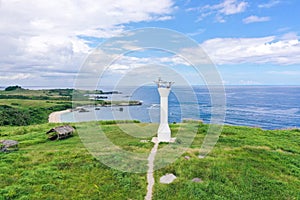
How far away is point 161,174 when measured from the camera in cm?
1291

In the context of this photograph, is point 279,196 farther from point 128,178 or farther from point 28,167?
point 28,167

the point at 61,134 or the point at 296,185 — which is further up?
the point at 61,134

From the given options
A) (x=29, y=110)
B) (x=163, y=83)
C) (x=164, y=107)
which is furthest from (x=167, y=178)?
(x=29, y=110)

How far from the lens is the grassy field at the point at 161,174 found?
11.1 meters

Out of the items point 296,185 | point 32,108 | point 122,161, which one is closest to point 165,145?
point 122,161

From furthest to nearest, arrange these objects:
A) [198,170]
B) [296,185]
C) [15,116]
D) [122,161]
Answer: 1. [15,116]
2. [122,161]
3. [198,170]
4. [296,185]

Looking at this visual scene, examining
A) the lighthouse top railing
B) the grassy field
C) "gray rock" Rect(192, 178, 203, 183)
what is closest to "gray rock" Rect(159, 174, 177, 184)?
the grassy field

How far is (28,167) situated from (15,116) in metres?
53.2

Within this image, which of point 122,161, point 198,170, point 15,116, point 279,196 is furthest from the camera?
point 15,116

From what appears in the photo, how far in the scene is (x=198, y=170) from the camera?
43.1 feet

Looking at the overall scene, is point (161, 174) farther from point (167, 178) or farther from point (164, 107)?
point (164, 107)

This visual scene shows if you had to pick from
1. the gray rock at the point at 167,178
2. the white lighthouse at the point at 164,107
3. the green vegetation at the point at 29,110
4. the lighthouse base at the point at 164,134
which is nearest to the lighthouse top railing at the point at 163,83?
the white lighthouse at the point at 164,107

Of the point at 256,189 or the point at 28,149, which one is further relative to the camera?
the point at 28,149

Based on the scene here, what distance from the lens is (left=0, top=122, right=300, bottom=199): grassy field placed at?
1105 centimetres
